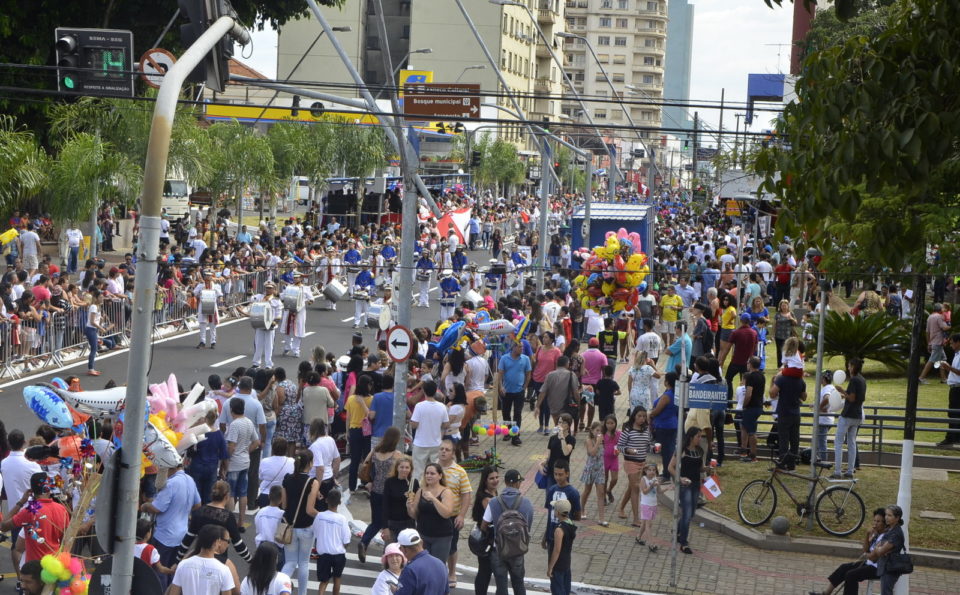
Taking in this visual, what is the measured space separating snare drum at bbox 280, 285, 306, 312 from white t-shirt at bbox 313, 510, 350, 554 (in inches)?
527

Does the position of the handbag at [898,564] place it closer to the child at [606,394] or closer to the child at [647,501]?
the child at [647,501]

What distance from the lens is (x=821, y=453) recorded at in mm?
16422

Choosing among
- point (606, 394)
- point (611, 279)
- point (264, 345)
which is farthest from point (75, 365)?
point (606, 394)

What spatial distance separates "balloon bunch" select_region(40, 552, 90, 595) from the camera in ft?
30.0

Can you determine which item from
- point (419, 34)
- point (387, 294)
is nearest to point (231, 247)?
point (387, 294)

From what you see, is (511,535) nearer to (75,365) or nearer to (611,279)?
(611,279)

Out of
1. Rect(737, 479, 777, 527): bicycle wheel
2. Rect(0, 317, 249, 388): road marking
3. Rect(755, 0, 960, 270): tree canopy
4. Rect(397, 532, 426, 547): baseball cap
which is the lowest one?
Rect(0, 317, 249, 388): road marking

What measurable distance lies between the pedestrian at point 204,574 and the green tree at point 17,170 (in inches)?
943

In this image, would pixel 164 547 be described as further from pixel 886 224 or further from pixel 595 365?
pixel 595 365

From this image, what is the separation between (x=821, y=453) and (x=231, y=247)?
77.1ft

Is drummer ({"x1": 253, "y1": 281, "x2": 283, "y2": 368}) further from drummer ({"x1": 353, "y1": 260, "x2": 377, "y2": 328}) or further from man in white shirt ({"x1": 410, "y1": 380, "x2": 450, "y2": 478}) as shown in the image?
man in white shirt ({"x1": 410, "y1": 380, "x2": 450, "y2": 478})

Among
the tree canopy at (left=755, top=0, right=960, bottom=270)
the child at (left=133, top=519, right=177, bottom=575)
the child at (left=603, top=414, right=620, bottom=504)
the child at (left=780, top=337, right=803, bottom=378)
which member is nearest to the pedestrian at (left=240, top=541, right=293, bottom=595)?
the child at (left=133, top=519, right=177, bottom=575)

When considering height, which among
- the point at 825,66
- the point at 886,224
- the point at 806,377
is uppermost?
the point at 825,66

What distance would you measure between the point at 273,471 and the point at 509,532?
8.24 feet
